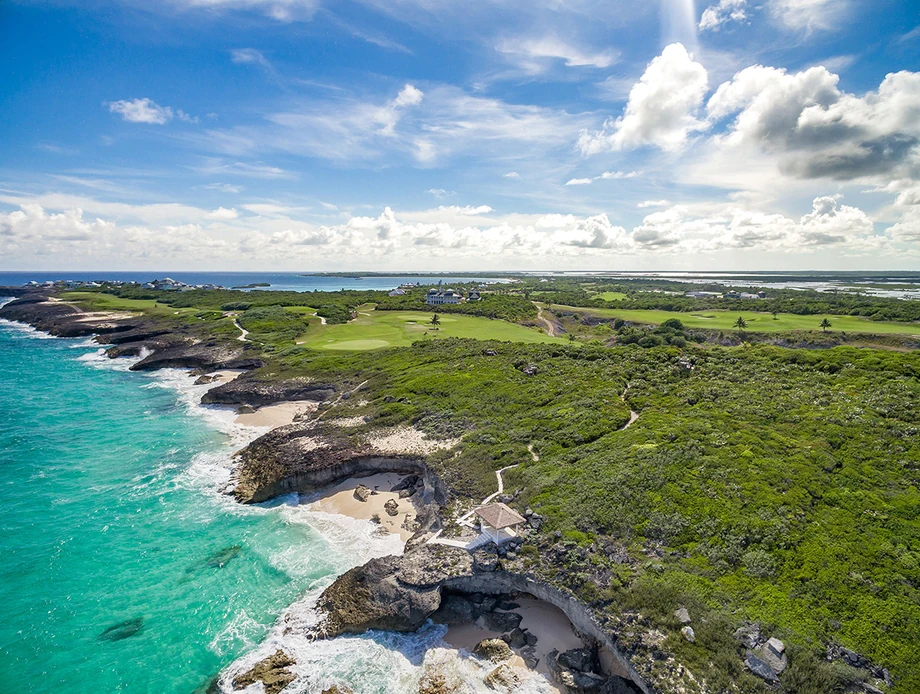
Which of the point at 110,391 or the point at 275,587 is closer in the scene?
the point at 275,587

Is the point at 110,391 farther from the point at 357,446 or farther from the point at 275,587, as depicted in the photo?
the point at 275,587

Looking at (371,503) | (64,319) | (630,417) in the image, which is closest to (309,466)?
(371,503)

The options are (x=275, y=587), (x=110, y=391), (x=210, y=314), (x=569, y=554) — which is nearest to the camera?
(x=569, y=554)

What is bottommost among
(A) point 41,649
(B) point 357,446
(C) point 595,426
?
(A) point 41,649

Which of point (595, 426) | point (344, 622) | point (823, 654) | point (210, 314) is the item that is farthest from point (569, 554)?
point (210, 314)

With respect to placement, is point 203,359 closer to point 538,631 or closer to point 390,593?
point 390,593

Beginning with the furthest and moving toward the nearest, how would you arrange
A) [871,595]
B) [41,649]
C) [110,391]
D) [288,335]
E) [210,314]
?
[210,314], [288,335], [110,391], [41,649], [871,595]

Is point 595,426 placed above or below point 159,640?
above
